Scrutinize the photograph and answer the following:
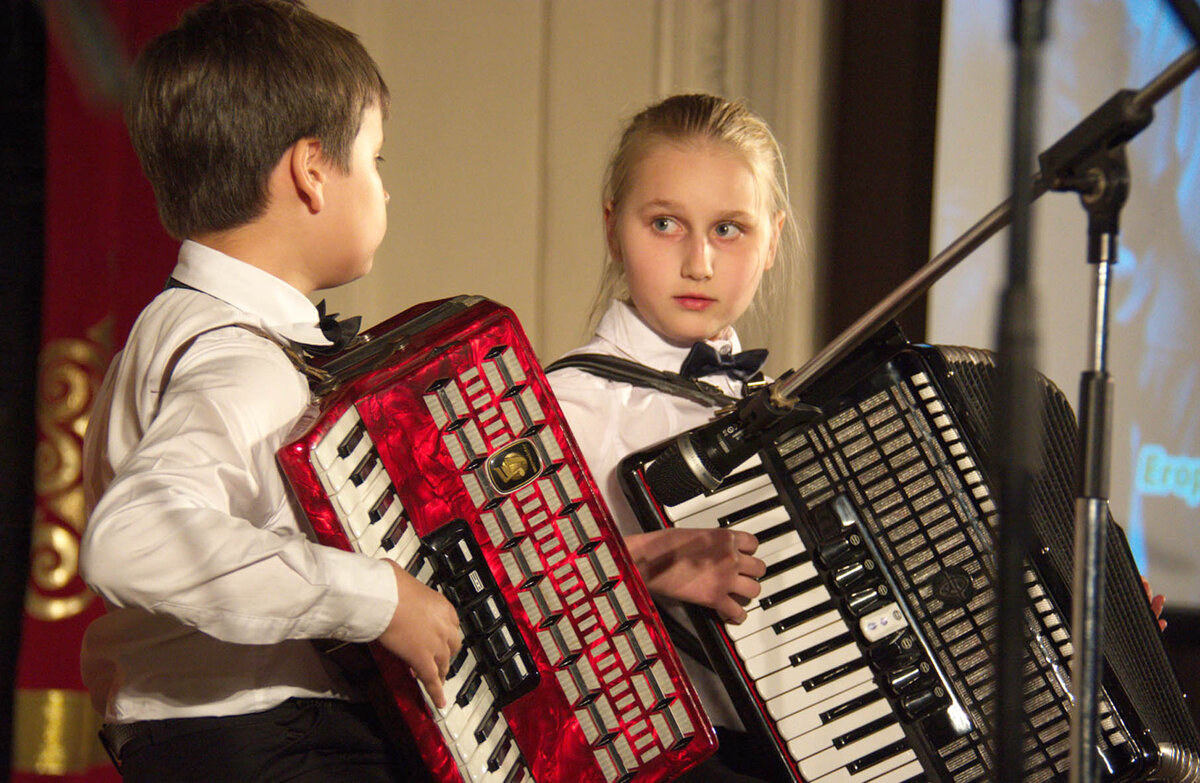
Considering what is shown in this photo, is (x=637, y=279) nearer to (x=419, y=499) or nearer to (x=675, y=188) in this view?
(x=675, y=188)

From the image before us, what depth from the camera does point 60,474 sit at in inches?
62.0

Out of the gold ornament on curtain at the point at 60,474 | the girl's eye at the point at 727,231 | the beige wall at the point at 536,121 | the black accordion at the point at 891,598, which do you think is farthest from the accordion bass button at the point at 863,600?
the gold ornament on curtain at the point at 60,474

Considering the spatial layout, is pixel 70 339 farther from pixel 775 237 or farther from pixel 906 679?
pixel 906 679

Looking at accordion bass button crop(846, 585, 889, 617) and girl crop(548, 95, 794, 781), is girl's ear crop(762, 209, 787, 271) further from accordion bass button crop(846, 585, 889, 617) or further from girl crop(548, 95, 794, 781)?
accordion bass button crop(846, 585, 889, 617)

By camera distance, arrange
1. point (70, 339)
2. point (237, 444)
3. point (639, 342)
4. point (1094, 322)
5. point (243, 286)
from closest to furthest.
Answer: point (1094, 322) → point (237, 444) → point (243, 286) → point (639, 342) → point (70, 339)

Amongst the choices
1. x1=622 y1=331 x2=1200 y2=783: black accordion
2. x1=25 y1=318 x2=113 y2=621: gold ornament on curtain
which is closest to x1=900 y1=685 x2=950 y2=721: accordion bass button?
x1=622 y1=331 x2=1200 y2=783: black accordion

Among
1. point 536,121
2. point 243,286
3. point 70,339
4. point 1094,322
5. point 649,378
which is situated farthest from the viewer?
point 536,121

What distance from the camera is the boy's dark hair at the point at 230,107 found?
3.11ft

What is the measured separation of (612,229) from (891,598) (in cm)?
61

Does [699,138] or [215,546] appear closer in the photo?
[215,546]

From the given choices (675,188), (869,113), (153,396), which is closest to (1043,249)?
(869,113)

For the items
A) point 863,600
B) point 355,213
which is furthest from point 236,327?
point 863,600

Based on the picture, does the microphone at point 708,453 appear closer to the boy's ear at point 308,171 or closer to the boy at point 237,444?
the boy at point 237,444

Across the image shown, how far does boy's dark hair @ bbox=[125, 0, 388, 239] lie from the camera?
0.95 m
